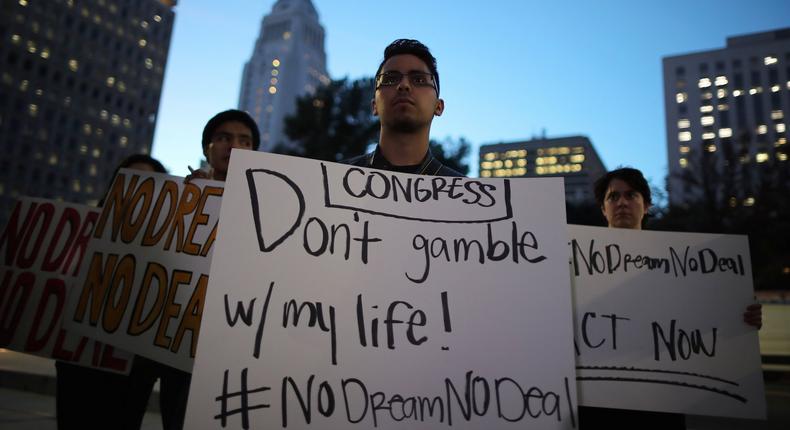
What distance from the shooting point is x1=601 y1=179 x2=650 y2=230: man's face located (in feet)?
7.13

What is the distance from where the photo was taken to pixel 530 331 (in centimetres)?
126

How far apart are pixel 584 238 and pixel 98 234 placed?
196 cm

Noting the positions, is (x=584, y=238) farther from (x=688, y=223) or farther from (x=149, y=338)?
(x=688, y=223)

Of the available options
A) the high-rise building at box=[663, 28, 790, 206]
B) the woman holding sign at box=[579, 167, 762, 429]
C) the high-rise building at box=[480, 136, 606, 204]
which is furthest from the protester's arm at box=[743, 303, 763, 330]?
the high-rise building at box=[663, 28, 790, 206]

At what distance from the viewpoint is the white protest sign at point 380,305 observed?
116 centimetres

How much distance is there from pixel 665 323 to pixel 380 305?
994 mm

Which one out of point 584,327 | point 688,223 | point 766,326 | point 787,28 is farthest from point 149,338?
point 787,28

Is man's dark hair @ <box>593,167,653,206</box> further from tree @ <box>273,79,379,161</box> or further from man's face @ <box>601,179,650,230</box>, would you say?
tree @ <box>273,79,379,161</box>

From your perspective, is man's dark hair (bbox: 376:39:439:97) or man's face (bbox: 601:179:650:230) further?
man's face (bbox: 601:179:650:230)

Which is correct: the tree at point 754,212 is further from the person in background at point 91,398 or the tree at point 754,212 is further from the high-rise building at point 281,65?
the high-rise building at point 281,65

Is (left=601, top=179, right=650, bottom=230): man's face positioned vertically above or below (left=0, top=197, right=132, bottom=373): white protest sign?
above

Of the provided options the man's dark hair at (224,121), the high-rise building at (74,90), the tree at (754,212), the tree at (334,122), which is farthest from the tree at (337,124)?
the high-rise building at (74,90)

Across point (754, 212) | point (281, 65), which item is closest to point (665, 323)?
point (754, 212)

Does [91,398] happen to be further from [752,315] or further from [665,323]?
[752,315]
